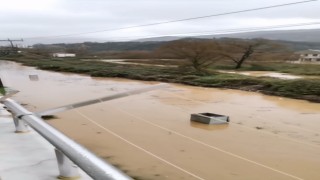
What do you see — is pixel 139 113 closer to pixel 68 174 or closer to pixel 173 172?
pixel 173 172

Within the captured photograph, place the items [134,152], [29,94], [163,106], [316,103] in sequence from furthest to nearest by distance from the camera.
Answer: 1. [29,94]
2. [316,103]
3. [163,106]
4. [134,152]

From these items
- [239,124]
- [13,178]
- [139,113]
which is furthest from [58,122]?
[13,178]

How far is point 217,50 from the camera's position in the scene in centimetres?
3275

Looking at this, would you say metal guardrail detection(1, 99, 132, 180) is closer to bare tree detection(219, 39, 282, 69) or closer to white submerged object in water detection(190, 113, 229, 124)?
white submerged object in water detection(190, 113, 229, 124)

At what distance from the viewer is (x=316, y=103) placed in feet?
49.4

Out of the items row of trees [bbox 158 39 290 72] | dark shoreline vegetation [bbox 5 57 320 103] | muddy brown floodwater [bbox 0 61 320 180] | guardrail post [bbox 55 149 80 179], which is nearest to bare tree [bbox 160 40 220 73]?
row of trees [bbox 158 39 290 72]

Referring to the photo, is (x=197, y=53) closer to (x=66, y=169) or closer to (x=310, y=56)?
(x=310, y=56)

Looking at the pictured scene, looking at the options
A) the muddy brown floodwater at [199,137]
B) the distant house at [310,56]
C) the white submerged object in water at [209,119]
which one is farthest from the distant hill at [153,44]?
the white submerged object in water at [209,119]

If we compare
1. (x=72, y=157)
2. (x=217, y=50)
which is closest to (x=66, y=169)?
(x=72, y=157)

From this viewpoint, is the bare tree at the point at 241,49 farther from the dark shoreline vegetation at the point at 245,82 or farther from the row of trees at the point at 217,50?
the dark shoreline vegetation at the point at 245,82

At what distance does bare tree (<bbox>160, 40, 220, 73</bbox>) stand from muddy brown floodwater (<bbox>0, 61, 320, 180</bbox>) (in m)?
13.9

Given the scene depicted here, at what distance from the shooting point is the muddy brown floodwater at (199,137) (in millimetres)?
6262

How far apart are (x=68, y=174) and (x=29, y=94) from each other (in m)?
15.3

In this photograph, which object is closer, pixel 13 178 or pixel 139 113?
pixel 13 178
